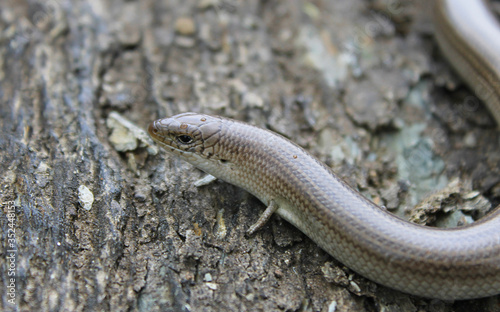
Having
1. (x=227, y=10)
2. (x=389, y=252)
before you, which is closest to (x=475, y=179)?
(x=389, y=252)

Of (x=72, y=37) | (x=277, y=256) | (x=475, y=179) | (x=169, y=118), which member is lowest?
(x=72, y=37)

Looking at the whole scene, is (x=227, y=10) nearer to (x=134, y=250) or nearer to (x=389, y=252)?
(x=134, y=250)

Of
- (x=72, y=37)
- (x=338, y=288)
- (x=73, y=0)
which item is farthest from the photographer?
(x=73, y=0)

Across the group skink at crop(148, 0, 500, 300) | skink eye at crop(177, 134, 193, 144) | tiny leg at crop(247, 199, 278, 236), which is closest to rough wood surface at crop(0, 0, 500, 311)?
tiny leg at crop(247, 199, 278, 236)

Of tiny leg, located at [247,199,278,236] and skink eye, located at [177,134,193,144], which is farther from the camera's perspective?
skink eye, located at [177,134,193,144]

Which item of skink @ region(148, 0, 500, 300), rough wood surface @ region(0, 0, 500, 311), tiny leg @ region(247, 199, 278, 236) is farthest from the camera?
tiny leg @ region(247, 199, 278, 236)

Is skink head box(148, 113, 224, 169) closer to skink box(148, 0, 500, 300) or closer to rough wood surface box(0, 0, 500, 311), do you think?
skink box(148, 0, 500, 300)
